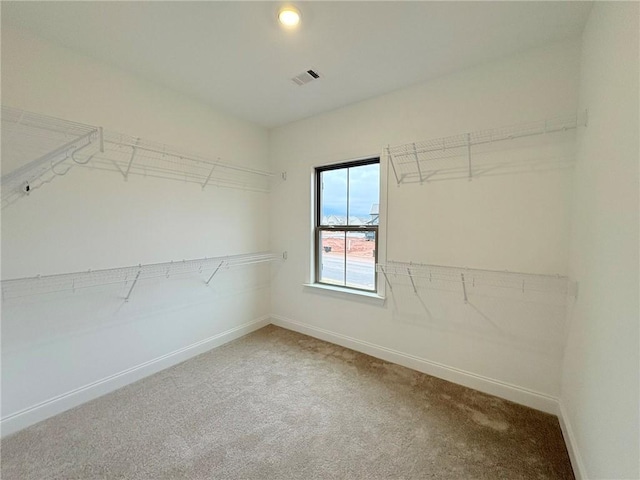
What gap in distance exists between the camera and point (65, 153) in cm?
187

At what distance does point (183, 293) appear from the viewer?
2.63 meters

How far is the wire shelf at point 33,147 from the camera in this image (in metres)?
1.68

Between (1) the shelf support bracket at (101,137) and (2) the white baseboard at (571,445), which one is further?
(1) the shelf support bracket at (101,137)

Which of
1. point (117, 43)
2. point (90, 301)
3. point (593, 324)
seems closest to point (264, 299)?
point (90, 301)

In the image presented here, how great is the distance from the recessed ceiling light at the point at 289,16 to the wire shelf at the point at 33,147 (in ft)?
4.73

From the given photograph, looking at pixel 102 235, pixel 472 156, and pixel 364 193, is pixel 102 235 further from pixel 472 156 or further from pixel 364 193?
pixel 472 156

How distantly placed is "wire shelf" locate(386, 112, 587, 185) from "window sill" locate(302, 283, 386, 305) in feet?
3.80

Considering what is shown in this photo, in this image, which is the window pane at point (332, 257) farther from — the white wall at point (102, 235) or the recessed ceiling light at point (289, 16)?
the recessed ceiling light at point (289, 16)

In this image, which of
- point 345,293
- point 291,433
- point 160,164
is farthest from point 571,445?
point 160,164

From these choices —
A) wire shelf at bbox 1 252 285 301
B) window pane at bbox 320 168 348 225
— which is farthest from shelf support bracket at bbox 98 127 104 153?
window pane at bbox 320 168 348 225

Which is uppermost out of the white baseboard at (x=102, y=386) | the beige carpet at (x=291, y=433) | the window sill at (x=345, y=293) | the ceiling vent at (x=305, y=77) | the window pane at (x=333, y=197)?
the ceiling vent at (x=305, y=77)

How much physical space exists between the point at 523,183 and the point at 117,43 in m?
3.02

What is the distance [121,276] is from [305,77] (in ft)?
7.33

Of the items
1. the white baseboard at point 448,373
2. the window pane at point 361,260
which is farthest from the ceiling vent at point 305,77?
the white baseboard at point 448,373
